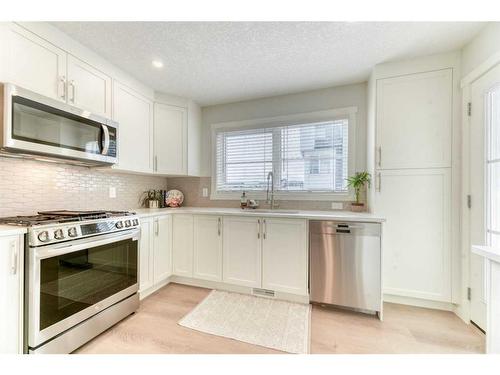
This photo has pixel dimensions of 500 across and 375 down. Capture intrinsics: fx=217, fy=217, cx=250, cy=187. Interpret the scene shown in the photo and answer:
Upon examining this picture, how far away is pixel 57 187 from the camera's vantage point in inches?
79.0

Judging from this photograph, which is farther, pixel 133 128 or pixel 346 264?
pixel 133 128

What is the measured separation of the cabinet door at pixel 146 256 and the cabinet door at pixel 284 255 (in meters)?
1.22

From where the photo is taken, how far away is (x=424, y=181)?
83.4 inches

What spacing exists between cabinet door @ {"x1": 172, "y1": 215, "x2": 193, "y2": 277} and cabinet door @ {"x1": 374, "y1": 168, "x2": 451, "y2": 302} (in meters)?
2.08

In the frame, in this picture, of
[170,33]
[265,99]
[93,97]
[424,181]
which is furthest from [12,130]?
[424,181]

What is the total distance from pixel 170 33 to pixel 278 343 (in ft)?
8.50

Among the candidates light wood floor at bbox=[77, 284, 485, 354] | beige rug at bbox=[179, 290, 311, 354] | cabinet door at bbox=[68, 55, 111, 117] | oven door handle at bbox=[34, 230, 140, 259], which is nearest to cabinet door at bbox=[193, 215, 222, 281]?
beige rug at bbox=[179, 290, 311, 354]

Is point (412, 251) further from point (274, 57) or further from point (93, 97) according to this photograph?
point (93, 97)

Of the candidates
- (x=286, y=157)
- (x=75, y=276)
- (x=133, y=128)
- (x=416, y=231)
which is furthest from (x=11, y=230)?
(x=416, y=231)

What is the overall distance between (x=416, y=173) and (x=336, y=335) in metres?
1.68

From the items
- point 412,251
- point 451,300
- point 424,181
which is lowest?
point 451,300

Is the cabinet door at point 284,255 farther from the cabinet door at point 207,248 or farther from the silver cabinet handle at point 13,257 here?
the silver cabinet handle at point 13,257

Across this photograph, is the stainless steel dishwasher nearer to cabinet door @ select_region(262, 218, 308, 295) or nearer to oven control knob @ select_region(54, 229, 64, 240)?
cabinet door @ select_region(262, 218, 308, 295)

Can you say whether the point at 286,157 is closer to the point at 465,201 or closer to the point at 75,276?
the point at 465,201
